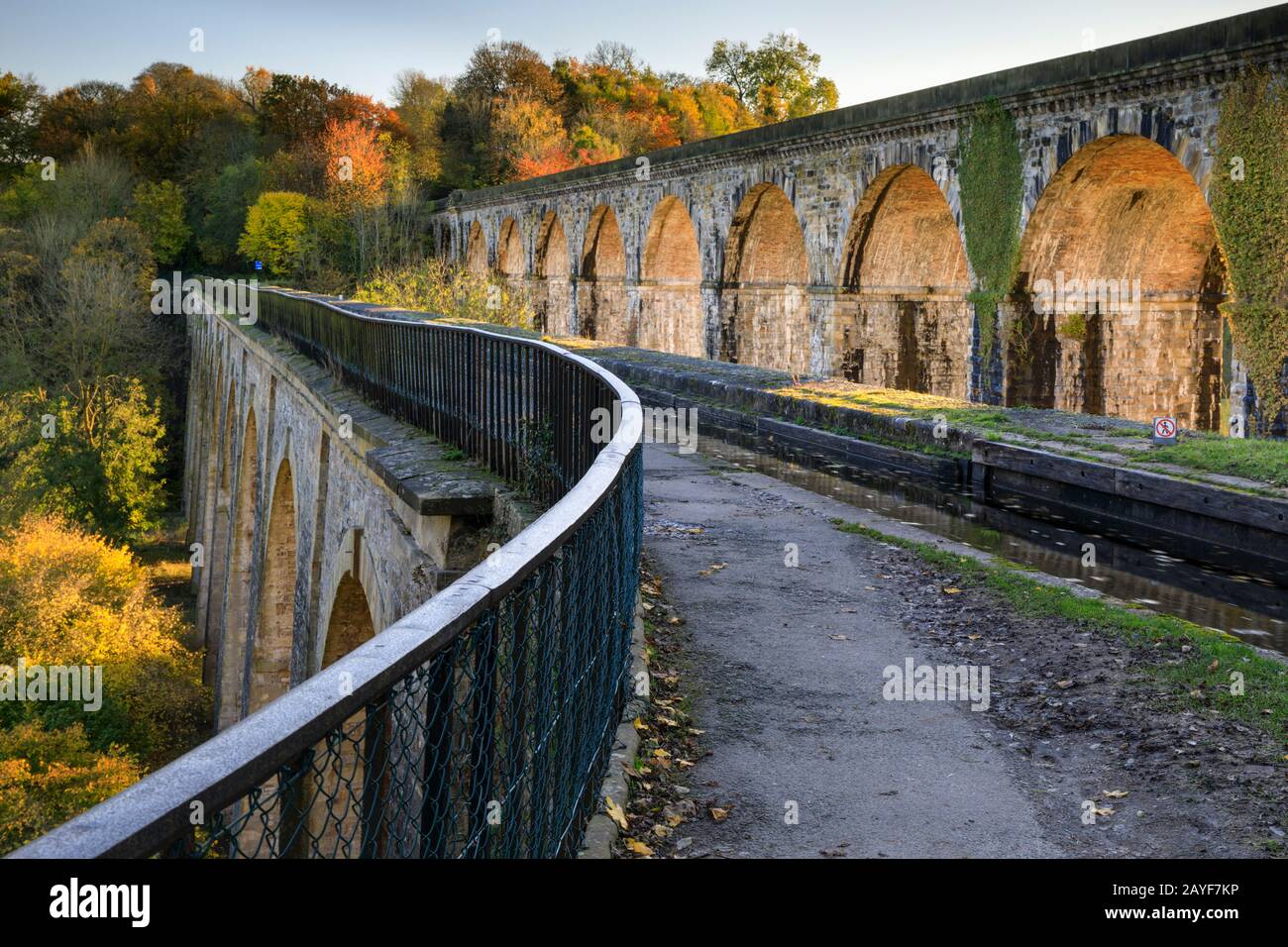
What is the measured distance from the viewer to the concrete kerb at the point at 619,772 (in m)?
3.50

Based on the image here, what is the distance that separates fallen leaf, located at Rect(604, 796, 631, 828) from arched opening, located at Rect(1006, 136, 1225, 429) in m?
14.3

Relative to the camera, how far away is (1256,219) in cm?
1302

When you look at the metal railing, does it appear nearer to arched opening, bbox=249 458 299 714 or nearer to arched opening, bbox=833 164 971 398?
arched opening, bbox=249 458 299 714

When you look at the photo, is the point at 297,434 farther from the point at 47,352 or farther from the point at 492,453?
the point at 47,352

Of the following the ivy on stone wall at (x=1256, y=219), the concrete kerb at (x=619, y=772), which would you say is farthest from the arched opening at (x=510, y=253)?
the concrete kerb at (x=619, y=772)

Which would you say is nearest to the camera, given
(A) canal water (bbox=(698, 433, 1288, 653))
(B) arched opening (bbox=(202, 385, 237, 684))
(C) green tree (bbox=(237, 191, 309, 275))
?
(A) canal water (bbox=(698, 433, 1288, 653))

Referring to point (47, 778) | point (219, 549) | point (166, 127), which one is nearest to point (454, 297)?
point (219, 549)

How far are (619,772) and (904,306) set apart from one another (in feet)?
60.4

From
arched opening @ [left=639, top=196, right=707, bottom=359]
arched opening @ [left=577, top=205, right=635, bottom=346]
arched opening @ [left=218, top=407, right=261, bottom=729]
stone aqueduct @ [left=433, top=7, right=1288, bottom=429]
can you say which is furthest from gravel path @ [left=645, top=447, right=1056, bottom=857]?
arched opening @ [left=577, top=205, right=635, bottom=346]

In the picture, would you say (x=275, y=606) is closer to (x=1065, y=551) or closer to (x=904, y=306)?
(x=1065, y=551)

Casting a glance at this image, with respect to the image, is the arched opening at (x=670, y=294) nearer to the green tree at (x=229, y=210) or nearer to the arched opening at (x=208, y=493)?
the arched opening at (x=208, y=493)

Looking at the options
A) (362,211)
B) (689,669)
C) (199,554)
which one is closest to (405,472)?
(689,669)

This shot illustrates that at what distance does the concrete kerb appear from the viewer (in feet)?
11.5
